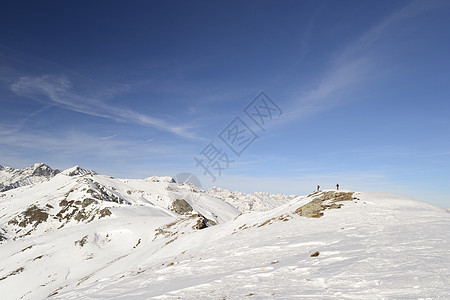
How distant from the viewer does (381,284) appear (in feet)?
17.4

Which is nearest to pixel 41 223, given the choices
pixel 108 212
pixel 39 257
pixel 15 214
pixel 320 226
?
pixel 15 214

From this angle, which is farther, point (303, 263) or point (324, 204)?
point (324, 204)

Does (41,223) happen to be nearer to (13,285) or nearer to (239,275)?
(13,285)

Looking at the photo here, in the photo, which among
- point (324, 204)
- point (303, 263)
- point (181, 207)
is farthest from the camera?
point (181, 207)

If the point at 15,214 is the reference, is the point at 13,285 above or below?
below

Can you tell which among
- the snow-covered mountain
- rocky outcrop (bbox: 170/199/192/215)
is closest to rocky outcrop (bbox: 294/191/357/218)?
the snow-covered mountain

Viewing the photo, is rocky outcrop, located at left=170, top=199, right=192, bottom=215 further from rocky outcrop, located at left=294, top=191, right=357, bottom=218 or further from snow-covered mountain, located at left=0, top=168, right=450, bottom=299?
rocky outcrop, located at left=294, top=191, right=357, bottom=218

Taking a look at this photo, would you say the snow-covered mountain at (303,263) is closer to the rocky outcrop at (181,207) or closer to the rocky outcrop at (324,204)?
the rocky outcrop at (324,204)

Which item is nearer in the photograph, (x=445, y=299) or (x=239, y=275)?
(x=445, y=299)

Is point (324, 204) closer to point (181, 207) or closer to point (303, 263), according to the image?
point (303, 263)

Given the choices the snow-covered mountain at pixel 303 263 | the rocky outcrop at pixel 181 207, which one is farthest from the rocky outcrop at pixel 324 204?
the rocky outcrop at pixel 181 207

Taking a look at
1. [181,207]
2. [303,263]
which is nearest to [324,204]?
[303,263]

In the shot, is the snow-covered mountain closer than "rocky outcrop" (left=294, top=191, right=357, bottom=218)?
Yes

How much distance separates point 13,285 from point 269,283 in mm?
58677
